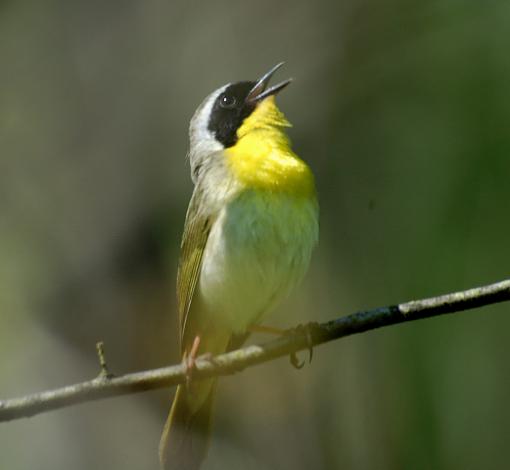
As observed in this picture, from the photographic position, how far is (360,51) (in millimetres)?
6656

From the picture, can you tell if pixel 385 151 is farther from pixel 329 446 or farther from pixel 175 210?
pixel 329 446

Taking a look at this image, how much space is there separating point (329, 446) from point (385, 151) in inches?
74.0

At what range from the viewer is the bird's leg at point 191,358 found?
3858 millimetres

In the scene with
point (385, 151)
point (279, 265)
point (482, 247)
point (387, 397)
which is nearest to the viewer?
point (279, 265)

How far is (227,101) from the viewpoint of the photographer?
4.79m

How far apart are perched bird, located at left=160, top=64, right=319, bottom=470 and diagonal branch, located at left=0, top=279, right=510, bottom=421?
0.23 meters

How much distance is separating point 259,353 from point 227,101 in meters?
1.48

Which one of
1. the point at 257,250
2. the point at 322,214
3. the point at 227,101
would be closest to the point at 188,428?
the point at 257,250

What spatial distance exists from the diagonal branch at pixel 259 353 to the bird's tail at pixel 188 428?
0.52 m

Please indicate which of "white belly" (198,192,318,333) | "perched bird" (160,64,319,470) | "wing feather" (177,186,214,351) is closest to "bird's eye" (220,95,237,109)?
"perched bird" (160,64,319,470)

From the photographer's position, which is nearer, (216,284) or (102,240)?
(216,284)

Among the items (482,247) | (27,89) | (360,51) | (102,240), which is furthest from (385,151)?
(27,89)

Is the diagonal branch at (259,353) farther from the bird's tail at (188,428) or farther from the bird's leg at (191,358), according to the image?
the bird's tail at (188,428)

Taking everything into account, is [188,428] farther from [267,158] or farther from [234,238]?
[267,158]
